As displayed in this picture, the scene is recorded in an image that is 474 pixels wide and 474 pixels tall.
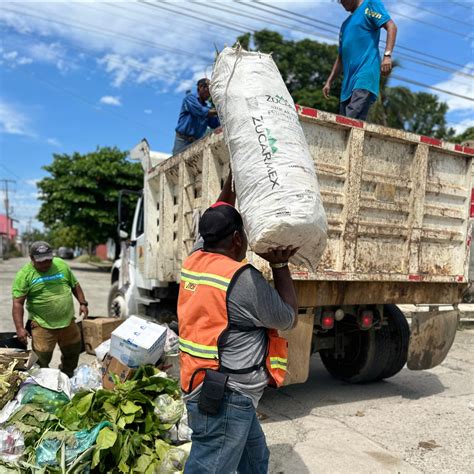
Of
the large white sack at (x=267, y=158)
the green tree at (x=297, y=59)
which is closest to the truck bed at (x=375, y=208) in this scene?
the large white sack at (x=267, y=158)

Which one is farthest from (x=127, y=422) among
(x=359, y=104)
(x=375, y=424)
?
(x=359, y=104)

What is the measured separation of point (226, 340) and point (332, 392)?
3414mm

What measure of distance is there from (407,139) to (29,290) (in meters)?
3.72

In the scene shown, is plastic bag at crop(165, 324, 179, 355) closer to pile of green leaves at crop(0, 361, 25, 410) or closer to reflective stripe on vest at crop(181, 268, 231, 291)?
pile of green leaves at crop(0, 361, 25, 410)

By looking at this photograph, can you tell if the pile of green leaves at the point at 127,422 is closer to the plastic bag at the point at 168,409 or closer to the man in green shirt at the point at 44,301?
the plastic bag at the point at 168,409

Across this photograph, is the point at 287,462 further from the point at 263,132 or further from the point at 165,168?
the point at 165,168

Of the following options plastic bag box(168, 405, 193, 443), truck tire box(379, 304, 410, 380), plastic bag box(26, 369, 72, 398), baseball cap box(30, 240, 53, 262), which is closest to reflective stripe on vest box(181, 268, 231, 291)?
plastic bag box(168, 405, 193, 443)

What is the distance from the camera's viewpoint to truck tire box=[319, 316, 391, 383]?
5078mm

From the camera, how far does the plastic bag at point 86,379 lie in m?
3.74

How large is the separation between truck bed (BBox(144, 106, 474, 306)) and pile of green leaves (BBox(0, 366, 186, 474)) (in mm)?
1288

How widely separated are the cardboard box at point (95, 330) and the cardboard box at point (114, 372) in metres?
1.50

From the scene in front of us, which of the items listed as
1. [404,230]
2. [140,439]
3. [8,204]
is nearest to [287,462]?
[140,439]

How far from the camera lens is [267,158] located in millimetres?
2223

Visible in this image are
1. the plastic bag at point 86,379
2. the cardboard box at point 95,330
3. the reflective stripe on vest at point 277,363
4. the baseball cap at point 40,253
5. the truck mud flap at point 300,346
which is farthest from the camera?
the cardboard box at point 95,330
